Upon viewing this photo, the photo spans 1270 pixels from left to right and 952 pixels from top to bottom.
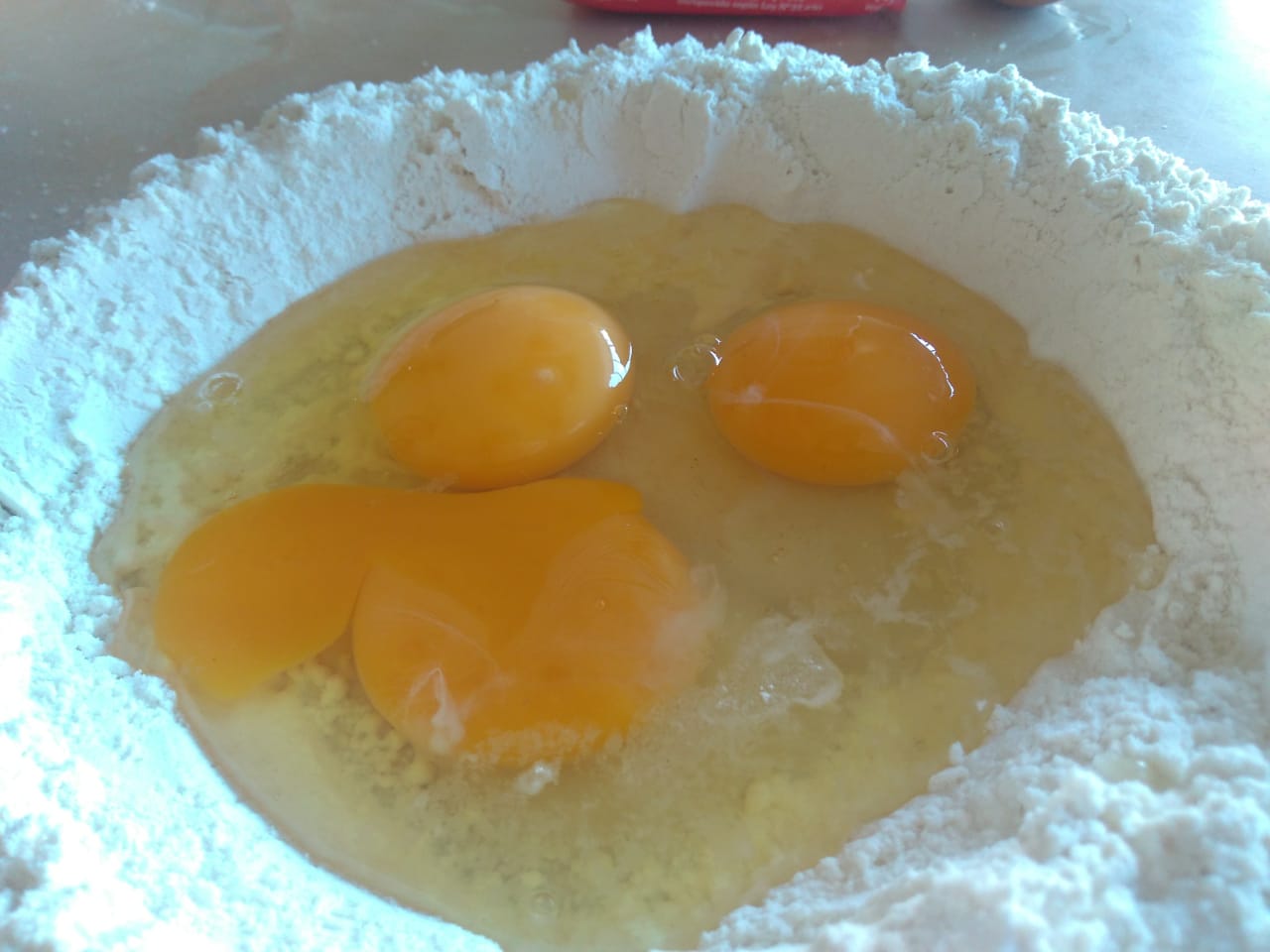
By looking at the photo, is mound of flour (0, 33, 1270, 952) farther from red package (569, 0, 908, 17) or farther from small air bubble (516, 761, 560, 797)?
red package (569, 0, 908, 17)

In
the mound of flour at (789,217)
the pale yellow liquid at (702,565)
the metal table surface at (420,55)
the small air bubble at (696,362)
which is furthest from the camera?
the metal table surface at (420,55)

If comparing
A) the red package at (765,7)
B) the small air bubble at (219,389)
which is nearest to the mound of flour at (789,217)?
the small air bubble at (219,389)

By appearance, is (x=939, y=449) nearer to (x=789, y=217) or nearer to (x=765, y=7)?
(x=789, y=217)

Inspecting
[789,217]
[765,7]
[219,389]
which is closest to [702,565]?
[789,217]

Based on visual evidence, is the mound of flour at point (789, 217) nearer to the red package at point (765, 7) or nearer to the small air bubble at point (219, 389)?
the small air bubble at point (219, 389)

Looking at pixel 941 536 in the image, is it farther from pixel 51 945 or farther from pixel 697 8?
pixel 697 8

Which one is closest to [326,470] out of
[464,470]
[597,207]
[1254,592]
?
[464,470]

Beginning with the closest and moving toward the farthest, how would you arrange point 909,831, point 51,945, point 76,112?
point 51,945 < point 909,831 < point 76,112
